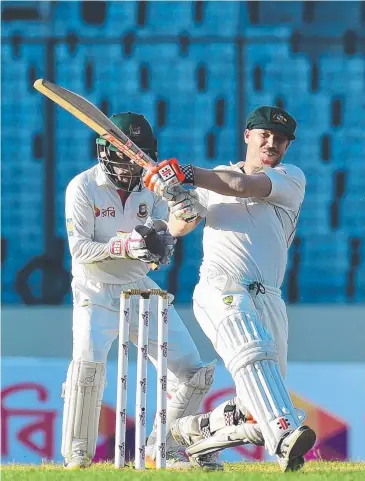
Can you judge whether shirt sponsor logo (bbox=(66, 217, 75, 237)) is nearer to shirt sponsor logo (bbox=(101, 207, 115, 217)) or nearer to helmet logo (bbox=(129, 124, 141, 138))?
shirt sponsor logo (bbox=(101, 207, 115, 217))

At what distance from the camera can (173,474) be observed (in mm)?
4312

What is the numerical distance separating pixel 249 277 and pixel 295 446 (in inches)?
23.9

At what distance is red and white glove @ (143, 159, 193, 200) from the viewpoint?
440 cm

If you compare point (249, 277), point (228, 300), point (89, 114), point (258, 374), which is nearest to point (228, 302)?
point (228, 300)

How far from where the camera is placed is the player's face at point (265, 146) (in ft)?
15.6

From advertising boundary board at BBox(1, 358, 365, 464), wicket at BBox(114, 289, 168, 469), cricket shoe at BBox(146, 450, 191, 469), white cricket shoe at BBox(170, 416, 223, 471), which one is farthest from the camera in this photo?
advertising boundary board at BBox(1, 358, 365, 464)

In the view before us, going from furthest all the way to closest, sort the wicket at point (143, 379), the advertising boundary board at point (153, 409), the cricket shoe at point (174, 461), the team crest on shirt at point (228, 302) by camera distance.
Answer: the advertising boundary board at point (153, 409), the cricket shoe at point (174, 461), the wicket at point (143, 379), the team crest on shirt at point (228, 302)

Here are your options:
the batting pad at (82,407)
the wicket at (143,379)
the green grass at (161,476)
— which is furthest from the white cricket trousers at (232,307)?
the batting pad at (82,407)

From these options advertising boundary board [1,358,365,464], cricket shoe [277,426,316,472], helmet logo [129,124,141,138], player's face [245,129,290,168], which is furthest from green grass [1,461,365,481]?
advertising boundary board [1,358,365,464]

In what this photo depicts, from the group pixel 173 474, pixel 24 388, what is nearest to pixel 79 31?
pixel 24 388

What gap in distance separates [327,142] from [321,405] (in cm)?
330

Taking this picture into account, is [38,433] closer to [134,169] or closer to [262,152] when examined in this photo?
[134,169]

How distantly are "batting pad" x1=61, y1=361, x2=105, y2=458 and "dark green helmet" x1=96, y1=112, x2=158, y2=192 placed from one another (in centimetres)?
68

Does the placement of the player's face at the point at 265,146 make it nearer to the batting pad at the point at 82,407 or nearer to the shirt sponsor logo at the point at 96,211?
the shirt sponsor logo at the point at 96,211
